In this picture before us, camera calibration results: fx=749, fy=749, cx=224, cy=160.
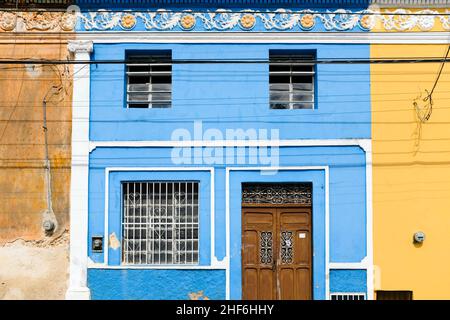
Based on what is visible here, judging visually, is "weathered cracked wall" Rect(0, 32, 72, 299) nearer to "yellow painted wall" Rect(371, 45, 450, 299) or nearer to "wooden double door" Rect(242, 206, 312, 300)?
"wooden double door" Rect(242, 206, 312, 300)

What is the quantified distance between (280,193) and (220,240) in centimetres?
134

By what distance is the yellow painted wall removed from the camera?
12.8 meters

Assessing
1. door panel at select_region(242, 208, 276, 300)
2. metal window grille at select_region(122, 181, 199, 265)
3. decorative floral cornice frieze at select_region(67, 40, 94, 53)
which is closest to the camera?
door panel at select_region(242, 208, 276, 300)

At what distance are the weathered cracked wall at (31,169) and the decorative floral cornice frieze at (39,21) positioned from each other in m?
0.14

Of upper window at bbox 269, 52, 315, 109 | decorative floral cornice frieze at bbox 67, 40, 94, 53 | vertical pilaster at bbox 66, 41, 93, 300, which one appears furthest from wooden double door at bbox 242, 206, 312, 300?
decorative floral cornice frieze at bbox 67, 40, 94, 53

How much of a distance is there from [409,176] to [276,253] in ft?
8.73

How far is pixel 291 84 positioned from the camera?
1341 cm

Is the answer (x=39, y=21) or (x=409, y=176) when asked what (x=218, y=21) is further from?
(x=409, y=176)

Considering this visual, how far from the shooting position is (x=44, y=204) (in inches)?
510

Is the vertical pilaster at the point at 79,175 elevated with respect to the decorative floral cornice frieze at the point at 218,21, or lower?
lower

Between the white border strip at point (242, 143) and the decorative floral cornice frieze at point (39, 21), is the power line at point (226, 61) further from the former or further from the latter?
the white border strip at point (242, 143)

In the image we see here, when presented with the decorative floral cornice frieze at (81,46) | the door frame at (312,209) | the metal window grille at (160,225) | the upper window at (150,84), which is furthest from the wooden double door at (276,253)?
the decorative floral cornice frieze at (81,46)

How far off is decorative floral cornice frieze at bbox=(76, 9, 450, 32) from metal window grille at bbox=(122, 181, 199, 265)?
2.78m

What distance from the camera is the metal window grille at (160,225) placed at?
1298 cm
